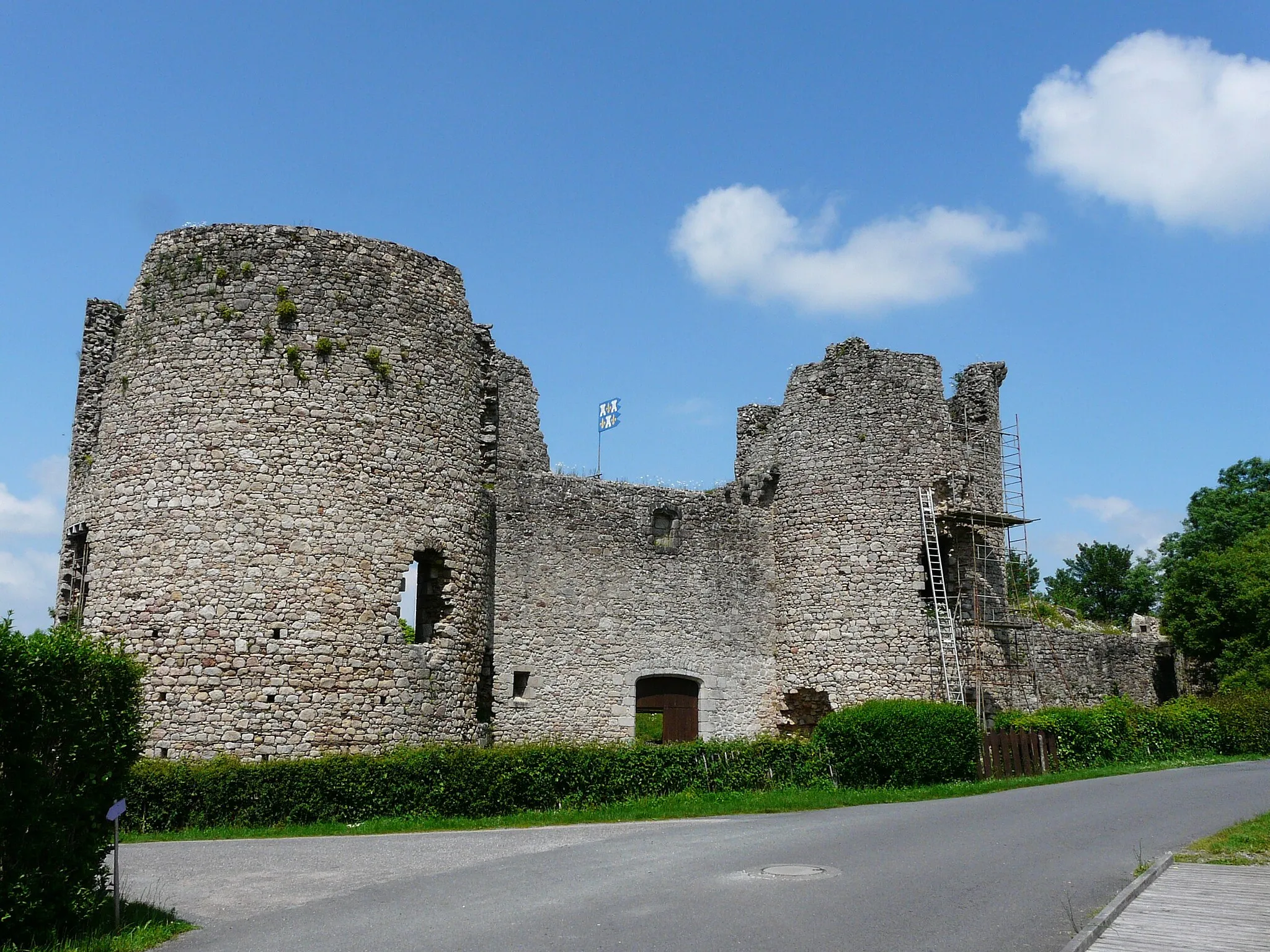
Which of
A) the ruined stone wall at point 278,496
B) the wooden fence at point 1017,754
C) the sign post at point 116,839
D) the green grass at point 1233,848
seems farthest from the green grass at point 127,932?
the wooden fence at point 1017,754

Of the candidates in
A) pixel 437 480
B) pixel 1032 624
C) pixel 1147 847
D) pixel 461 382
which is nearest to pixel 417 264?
pixel 461 382

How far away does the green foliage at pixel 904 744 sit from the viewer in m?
20.2

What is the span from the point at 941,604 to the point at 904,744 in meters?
4.99

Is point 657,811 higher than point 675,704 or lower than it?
lower

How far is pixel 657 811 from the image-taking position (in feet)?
56.1

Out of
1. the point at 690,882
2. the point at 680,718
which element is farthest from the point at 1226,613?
the point at 690,882

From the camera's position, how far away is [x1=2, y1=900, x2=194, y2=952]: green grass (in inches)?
350

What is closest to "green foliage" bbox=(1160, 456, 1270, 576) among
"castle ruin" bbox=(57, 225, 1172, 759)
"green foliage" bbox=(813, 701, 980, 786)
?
"castle ruin" bbox=(57, 225, 1172, 759)

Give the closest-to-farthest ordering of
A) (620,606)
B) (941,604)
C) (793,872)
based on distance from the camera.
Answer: (793,872) < (620,606) < (941,604)

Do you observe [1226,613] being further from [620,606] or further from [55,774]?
[55,774]

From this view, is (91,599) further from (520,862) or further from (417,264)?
(520,862)

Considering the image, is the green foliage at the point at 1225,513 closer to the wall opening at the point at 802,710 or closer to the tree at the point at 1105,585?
the tree at the point at 1105,585

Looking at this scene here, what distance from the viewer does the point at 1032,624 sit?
26156 mm

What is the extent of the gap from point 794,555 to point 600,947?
57.9 feet
